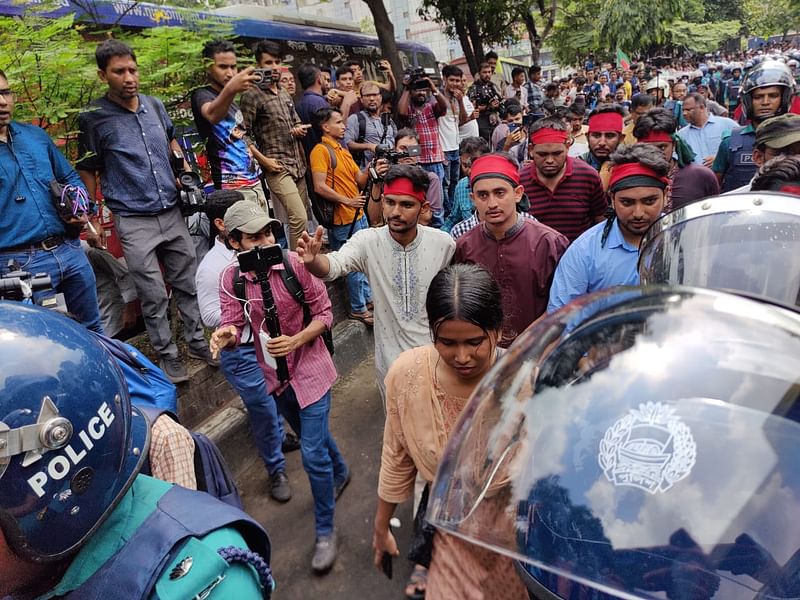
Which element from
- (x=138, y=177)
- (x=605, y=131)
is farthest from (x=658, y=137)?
(x=138, y=177)

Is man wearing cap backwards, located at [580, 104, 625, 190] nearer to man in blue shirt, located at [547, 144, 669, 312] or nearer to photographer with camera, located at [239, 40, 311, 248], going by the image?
man in blue shirt, located at [547, 144, 669, 312]

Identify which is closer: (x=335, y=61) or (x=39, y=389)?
(x=39, y=389)

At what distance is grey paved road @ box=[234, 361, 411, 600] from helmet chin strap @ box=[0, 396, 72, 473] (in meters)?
2.15

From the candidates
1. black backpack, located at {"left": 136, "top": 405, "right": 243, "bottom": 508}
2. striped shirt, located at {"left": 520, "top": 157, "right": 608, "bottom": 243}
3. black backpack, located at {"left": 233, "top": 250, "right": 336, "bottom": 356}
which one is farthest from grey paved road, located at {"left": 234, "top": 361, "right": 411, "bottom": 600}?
striped shirt, located at {"left": 520, "top": 157, "right": 608, "bottom": 243}

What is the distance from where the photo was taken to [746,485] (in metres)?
0.71

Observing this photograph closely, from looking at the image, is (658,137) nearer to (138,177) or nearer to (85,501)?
(138,177)

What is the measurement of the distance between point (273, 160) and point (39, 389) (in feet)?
13.2

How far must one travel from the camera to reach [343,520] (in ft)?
10.4

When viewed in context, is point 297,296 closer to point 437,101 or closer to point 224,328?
point 224,328

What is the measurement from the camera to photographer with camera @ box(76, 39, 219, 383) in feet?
10.8

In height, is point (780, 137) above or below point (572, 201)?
above

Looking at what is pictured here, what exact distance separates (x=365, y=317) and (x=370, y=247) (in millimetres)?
2385

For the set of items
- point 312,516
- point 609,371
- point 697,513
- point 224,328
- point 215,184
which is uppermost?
point 609,371

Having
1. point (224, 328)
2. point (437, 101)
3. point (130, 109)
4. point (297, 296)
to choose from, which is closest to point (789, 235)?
point (297, 296)
